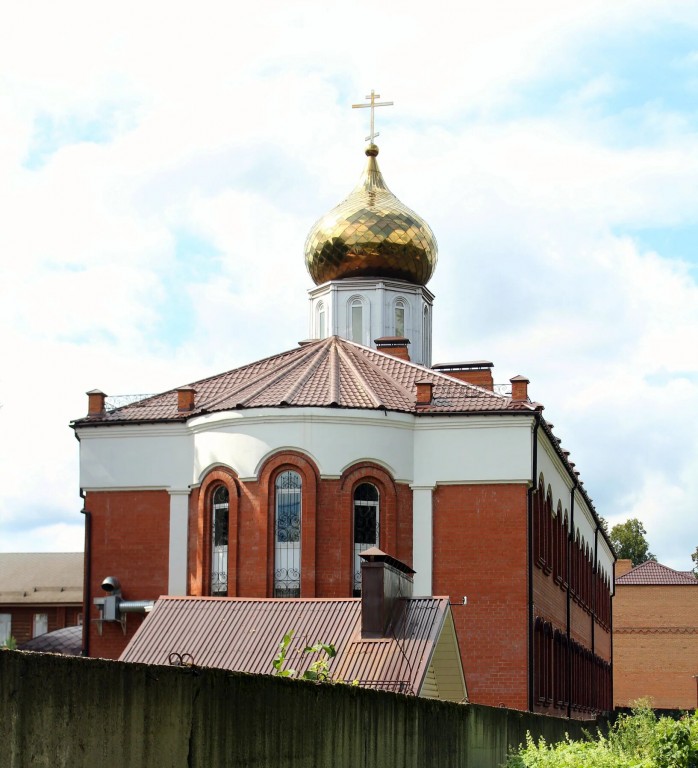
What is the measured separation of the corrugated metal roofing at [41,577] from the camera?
6119cm

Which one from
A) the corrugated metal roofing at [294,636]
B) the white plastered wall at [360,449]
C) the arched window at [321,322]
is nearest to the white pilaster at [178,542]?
the white plastered wall at [360,449]

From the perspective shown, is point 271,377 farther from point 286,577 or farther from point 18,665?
point 18,665

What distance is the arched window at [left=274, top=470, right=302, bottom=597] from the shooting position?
26938mm

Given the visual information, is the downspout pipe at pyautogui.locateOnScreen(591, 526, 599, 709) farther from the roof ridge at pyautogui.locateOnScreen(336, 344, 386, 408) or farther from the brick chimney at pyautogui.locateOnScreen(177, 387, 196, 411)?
the brick chimney at pyautogui.locateOnScreen(177, 387, 196, 411)

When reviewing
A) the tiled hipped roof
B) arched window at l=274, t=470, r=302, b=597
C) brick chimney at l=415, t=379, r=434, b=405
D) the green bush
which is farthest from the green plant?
brick chimney at l=415, t=379, r=434, b=405

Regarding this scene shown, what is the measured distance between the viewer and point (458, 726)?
12.2 m

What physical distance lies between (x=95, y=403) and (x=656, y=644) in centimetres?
3791

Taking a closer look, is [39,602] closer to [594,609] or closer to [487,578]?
[594,609]

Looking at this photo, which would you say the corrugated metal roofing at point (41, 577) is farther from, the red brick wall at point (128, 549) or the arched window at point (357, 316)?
the red brick wall at point (128, 549)

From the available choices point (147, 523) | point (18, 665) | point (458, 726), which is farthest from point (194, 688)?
point (147, 523)

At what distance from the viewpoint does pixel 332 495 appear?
27.3 meters

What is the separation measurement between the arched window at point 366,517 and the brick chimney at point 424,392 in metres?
2.04

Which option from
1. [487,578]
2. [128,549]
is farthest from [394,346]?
[128,549]

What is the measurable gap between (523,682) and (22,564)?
42.6m
